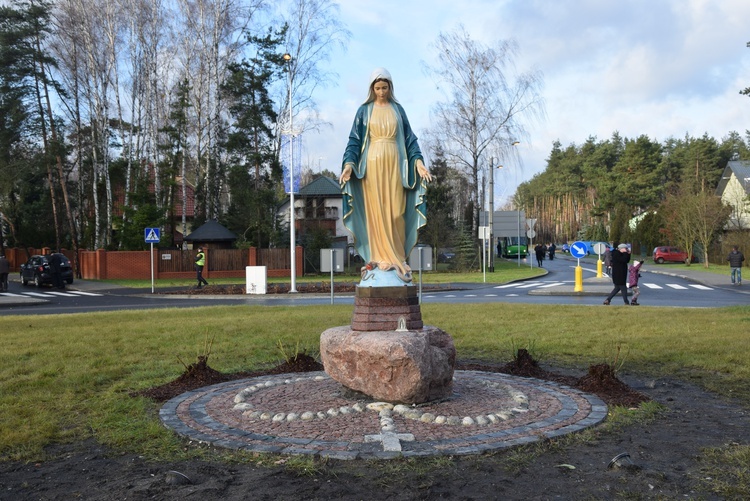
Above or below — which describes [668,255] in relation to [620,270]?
above

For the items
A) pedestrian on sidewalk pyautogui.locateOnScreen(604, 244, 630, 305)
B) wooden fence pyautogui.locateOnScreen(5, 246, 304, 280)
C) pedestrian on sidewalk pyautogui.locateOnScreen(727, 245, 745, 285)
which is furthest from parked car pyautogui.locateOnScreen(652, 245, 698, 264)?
pedestrian on sidewalk pyautogui.locateOnScreen(604, 244, 630, 305)

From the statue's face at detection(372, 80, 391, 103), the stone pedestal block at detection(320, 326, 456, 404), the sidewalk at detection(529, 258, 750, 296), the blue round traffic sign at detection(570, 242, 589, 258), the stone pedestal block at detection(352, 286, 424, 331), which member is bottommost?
the sidewalk at detection(529, 258, 750, 296)

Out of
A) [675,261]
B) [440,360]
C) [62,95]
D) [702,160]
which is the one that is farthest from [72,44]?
[702,160]

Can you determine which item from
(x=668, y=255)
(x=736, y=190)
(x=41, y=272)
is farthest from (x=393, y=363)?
(x=736, y=190)

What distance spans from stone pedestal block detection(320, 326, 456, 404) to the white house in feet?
155

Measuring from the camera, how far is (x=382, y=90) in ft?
25.2

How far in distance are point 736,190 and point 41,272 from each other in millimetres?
55207

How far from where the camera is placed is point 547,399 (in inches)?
275

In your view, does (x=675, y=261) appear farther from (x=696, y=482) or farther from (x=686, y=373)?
(x=696, y=482)

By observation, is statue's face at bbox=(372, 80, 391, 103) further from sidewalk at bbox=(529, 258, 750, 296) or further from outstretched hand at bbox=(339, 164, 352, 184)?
sidewalk at bbox=(529, 258, 750, 296)

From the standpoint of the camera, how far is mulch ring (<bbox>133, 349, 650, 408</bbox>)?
7.21 m

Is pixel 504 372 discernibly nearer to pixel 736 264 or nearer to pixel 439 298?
pixel 439 298

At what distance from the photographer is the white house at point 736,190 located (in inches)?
2015

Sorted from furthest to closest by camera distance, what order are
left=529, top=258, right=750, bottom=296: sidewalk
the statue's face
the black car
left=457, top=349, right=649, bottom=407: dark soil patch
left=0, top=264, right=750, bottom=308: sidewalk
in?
the black car → left=529, top=258, right=750, bottom=296: sidewalk → left=0, top=264, right=750, bottom=308: sidewalk → the statue's face → left=457, top=349, right=649, bottom=407: dark soil patch
